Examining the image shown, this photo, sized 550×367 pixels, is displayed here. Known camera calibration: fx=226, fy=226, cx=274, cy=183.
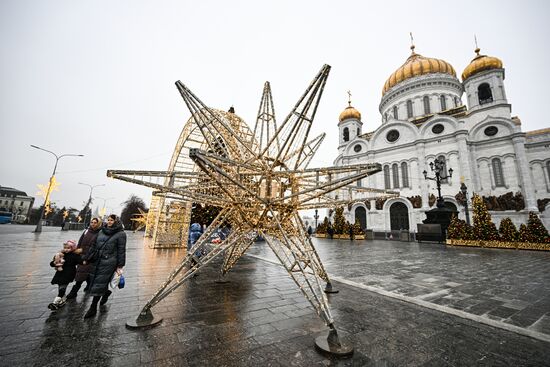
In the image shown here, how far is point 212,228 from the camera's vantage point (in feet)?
17.9

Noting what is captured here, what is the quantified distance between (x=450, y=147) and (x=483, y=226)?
17983mm

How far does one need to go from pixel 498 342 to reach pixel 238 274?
269 inches

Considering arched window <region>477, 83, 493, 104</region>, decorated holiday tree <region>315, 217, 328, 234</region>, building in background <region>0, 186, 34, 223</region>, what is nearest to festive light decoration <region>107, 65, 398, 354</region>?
decorated holiday tree <region>315, 217, 328, 234</region>

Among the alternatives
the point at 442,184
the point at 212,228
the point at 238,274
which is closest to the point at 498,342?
the point at 212,228

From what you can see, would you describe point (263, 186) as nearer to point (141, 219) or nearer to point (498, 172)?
point (141, 219)

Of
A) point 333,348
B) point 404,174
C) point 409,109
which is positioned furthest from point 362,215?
point 333,348

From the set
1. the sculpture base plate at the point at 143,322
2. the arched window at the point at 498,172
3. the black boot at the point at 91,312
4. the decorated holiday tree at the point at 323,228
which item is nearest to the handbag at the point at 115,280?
the black boot at the point at 91,312

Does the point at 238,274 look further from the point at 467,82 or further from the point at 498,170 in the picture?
the point at 467,82

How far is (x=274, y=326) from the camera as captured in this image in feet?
13.1

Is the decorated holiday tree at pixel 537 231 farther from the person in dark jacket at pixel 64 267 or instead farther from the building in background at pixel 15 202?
the building in background at pixel 15 202

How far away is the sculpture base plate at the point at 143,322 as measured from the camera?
12.3 feet

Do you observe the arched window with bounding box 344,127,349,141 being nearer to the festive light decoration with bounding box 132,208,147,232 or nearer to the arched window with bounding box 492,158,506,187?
the arched window with bounding box 492,158,506,187

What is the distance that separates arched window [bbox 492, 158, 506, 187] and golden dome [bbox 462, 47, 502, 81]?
15.4m

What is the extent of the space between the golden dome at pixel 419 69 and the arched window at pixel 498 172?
21.3 m
